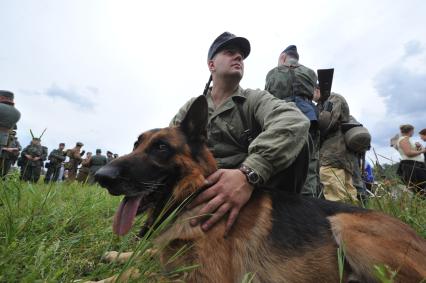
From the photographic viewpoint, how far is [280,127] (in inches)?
110

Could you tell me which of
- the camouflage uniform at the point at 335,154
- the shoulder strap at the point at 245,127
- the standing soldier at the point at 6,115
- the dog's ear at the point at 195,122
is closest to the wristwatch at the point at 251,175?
the dog's ear at the point at 195,122

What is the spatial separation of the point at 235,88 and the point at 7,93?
9.36ft

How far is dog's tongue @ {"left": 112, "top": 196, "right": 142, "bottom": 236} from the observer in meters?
2.20

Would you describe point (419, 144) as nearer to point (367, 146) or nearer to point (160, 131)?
point (367, 146)

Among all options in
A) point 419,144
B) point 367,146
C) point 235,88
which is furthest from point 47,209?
point 419,144

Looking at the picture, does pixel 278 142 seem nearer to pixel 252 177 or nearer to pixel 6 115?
pixel 252 177

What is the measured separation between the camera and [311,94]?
4.39m

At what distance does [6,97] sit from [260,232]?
352 cm

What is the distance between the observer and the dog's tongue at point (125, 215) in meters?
2.20

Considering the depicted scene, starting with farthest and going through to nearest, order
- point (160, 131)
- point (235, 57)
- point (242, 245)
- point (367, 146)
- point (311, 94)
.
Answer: point (367, 146) < point (311, 94) < point (235, 57) < point (160, 131) < point (242, 245)

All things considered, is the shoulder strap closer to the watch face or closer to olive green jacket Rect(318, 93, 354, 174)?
the watch face

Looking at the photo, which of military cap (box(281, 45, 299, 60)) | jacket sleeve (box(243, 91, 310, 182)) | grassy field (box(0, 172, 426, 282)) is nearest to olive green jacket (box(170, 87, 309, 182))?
jacket sleeve (box(243, 91, 310, 182))

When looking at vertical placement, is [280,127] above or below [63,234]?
above

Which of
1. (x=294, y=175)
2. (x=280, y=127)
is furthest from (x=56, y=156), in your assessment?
(x=280, y=127)
